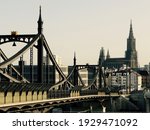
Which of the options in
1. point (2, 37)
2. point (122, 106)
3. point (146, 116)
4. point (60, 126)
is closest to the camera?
point (60, 126)

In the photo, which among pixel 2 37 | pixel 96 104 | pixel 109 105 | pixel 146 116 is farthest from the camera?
pixel 109 105

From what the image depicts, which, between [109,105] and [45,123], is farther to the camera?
[109,105]

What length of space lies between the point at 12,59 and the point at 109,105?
68912 mm

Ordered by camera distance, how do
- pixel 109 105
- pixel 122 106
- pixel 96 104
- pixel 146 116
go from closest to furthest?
pixel 146 116, pixel 96 104, pixel 109 105, pixel 122 106

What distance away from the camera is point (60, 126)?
2173 centimetres

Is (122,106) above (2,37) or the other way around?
the other way around

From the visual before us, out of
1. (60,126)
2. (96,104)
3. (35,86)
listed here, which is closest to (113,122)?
(60,126)

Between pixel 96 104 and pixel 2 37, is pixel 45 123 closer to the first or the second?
pixel 2 37

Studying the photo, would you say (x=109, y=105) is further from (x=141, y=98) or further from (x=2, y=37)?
(x=2, y=37)

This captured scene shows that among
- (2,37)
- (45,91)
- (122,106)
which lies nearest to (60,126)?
(45,91)

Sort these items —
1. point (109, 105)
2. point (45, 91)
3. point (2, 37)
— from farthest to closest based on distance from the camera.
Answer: point (109, 105)
point (2, 37)
point (45, 91)

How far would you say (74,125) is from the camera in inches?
860

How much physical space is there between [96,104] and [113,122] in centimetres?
8902

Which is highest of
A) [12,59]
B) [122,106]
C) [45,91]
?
[12,59]
